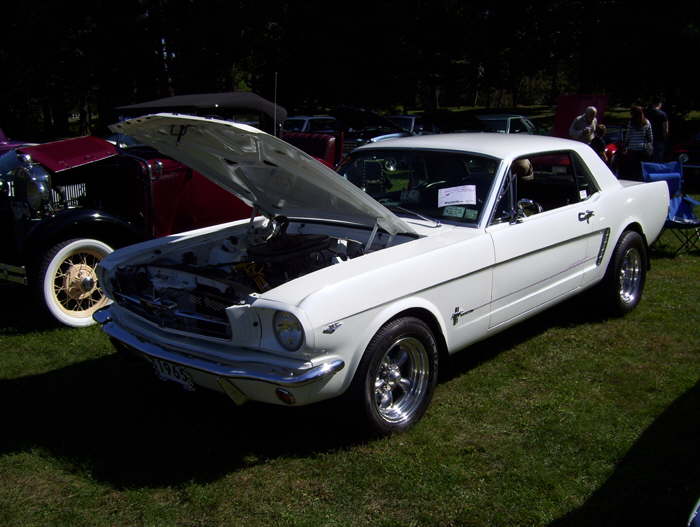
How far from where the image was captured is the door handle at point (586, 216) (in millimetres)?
4762

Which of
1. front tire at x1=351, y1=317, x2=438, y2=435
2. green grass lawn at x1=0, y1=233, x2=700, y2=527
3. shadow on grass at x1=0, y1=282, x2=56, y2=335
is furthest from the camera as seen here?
shadow on grass at x1=0, y1=282, x2=56, y2=335

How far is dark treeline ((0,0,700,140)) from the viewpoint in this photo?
24500mm

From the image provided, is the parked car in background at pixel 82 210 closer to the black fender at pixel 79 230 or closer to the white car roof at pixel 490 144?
the black fender at pixel 79 230

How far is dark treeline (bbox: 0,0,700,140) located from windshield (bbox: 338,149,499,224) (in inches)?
696

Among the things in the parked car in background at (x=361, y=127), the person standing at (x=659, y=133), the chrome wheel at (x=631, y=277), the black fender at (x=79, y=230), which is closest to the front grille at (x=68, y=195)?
the black fender at (x=79, y=230)

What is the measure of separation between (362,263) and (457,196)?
1067 millimetres

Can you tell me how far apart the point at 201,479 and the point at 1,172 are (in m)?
4.65

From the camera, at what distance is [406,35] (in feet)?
98.1

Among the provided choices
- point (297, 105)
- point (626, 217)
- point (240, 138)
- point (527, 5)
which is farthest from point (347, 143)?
point (527, 5)

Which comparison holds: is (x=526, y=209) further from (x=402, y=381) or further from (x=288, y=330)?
(x=288, y=330)

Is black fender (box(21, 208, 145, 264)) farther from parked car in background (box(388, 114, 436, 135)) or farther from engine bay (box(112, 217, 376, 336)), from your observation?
parked car in background (box(388, 114, 436, 135))

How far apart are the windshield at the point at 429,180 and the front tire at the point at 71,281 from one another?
7.83 feet

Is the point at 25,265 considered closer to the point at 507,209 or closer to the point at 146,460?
the point at 146,460

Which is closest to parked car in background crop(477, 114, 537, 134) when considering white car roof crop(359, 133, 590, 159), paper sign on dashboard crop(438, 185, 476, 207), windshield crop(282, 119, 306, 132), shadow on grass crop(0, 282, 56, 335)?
windshield crop(282, 119, 306, 132)
